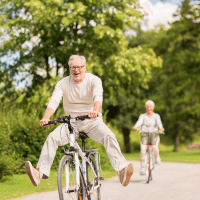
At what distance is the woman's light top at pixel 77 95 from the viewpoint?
16.5 ft

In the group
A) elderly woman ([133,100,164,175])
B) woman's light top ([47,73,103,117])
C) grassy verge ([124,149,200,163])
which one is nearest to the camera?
woman's light top ([47,73,103,117])

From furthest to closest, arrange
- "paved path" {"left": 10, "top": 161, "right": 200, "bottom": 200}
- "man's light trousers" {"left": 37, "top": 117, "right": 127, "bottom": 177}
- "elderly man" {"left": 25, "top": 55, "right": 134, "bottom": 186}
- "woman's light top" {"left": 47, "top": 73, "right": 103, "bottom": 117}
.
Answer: "paved path" {"left": 10, "top": 161, "right": 200, "bottom": 200} < "woman's light top" {"left": 47, "top": 73, "right": 103, "bottom": 117} < "elderly man" {"left": 25, "top": 55, "right": 134, "bottom": 186} < "man's light trousers" {"left": 37, "top": 117, "right": 127, "bottom": 177}

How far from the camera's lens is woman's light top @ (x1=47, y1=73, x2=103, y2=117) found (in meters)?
5.02

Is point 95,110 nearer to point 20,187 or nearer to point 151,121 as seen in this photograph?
point 20,187

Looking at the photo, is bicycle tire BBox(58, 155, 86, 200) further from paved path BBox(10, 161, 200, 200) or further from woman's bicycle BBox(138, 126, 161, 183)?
woman's bicycle BBox(138, 126, 161, 183)

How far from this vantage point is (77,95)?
16.5 ft

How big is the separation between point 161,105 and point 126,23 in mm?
11400

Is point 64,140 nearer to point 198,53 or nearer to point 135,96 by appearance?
point 198,53

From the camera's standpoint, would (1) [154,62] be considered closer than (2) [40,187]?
No

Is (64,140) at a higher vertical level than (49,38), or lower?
lower

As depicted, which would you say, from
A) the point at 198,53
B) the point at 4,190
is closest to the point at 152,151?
the point at 4,190

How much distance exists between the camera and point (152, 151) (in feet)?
32.2

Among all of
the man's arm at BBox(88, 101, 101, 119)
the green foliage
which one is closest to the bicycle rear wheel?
the man's arm at BBox(88, 101, 101, 119)

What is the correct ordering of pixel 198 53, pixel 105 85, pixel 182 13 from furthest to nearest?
pixel 182 13
pixel 198 53
pixel 105 85
